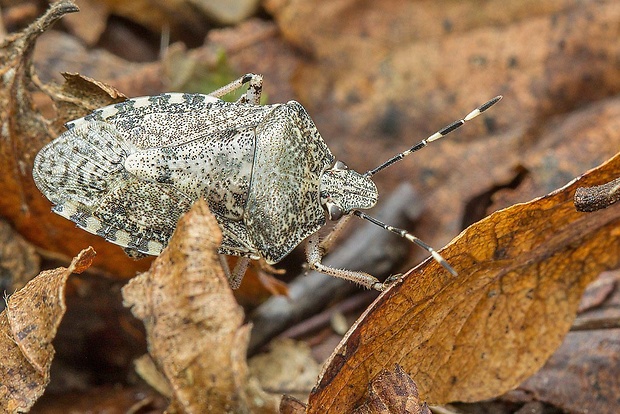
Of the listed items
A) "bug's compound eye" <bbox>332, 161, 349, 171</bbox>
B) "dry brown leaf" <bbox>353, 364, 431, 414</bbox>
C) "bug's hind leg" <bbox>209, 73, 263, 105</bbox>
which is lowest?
"dry brown leaf" <bbox>353, 364, 431, 414</bbox>

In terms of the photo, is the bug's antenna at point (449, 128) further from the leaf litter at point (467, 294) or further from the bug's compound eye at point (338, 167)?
the leaf litter at point (467, 294)

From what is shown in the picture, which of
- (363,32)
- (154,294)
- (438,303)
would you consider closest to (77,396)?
(154,294)

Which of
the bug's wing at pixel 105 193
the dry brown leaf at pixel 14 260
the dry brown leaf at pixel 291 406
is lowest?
the dry brown leaf at pixel 291 406

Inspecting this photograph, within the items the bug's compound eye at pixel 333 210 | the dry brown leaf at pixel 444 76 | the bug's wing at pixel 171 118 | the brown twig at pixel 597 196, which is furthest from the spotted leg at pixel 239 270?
the brown twig at pixel 597 196

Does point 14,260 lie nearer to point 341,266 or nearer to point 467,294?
point 341,266

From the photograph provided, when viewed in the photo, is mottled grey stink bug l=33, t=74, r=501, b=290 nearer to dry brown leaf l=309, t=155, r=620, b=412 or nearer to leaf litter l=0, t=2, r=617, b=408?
leaf litter l=0, t=2, r=617, b=408

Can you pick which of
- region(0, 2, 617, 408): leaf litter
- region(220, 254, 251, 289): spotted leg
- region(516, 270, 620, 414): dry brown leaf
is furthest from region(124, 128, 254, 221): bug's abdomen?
region(516, 270, 620, 414): dry brown leaf

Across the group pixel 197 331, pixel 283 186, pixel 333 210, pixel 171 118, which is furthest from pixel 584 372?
pixel 171 118
